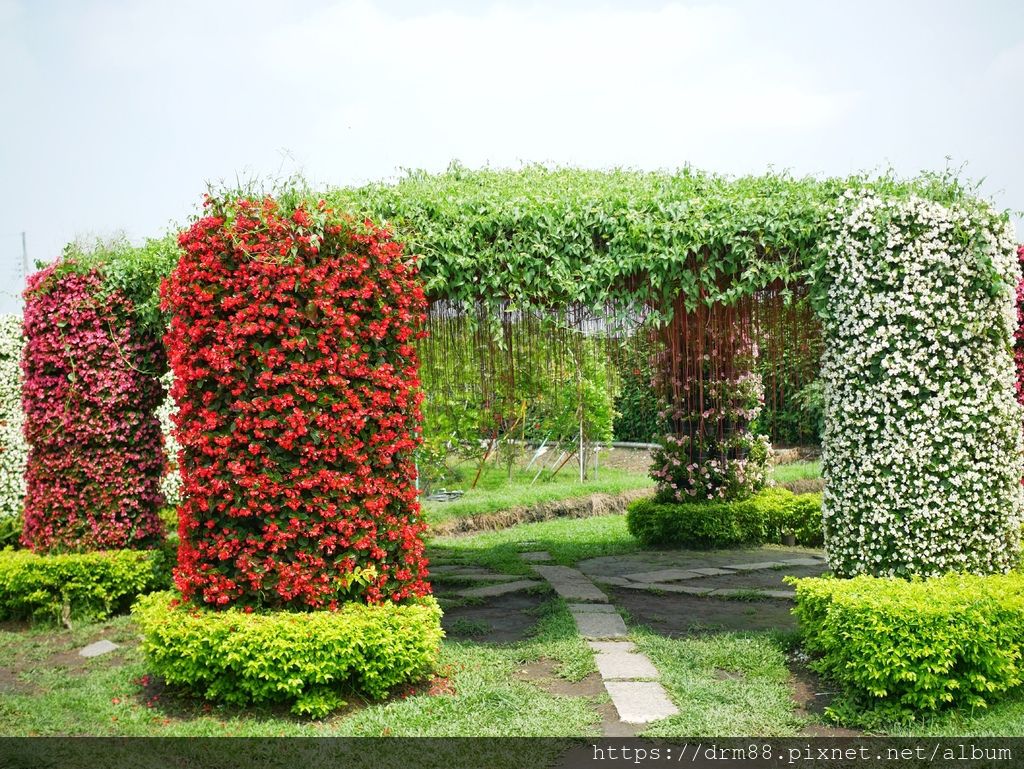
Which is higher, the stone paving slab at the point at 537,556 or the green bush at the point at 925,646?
the green bush at the point at 925,646

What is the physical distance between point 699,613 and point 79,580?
590cm

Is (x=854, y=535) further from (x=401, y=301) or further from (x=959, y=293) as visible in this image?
(x=401, y=301)

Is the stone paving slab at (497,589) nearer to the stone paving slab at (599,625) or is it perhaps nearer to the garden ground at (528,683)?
the garden ground at (528,683)

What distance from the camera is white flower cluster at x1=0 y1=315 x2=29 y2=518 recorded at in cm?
1134

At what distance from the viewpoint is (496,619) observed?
7.93m

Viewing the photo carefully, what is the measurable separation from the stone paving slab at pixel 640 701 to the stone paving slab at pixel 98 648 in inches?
173

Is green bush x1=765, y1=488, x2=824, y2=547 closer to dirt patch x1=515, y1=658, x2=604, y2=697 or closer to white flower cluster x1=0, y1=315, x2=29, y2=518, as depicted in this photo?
dirt patch x1=515, y1=658, x2=604, y2=697

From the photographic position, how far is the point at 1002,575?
20.3 feet

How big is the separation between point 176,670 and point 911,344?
5.45 meters

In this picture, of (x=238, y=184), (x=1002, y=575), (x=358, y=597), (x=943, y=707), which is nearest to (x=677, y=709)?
(x=943, y=707)

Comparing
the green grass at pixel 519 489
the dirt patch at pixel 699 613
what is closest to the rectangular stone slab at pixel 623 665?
the dirt patch at pixel 699 613

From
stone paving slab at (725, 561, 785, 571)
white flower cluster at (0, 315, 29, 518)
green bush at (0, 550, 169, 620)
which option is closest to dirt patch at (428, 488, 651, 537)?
stone paving slab at (725, 561, 785, 571)

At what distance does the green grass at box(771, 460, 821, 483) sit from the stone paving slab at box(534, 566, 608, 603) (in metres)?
7.10

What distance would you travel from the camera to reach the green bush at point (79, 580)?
8344 mm
